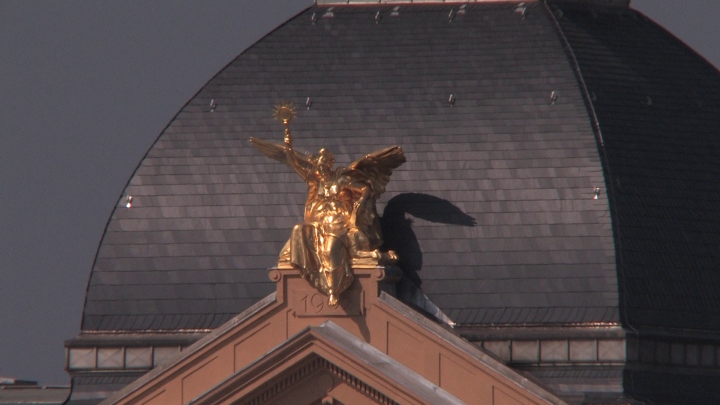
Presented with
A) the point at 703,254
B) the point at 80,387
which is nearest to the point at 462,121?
the point at 703,254

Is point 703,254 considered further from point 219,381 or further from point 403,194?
point 219,381

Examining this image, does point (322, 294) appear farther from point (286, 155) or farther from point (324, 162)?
point (286, 155)

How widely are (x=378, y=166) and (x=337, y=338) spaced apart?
567 centimetres

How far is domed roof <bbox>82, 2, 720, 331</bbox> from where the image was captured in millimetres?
64875

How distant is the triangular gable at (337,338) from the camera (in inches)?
2389

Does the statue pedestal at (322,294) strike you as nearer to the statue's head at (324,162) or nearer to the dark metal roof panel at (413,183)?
the statue's head at (324,162)

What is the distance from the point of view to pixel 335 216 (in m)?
63.3

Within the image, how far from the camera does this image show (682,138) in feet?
221

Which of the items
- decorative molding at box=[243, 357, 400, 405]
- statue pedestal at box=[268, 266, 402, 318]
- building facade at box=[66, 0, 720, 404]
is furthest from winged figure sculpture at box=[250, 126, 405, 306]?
decorative molding at box=[243, 357, 400, 405]

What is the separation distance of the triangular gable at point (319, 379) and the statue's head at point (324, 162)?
4.69 metres

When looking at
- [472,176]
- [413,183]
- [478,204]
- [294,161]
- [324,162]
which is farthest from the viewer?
[413,183]

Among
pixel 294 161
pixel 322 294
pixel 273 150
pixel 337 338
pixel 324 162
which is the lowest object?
pixel 337 338

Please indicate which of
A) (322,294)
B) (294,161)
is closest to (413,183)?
(294,161)

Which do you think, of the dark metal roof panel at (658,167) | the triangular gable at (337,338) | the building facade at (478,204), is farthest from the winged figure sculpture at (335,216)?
the dark metal roof panel at (658,167)
